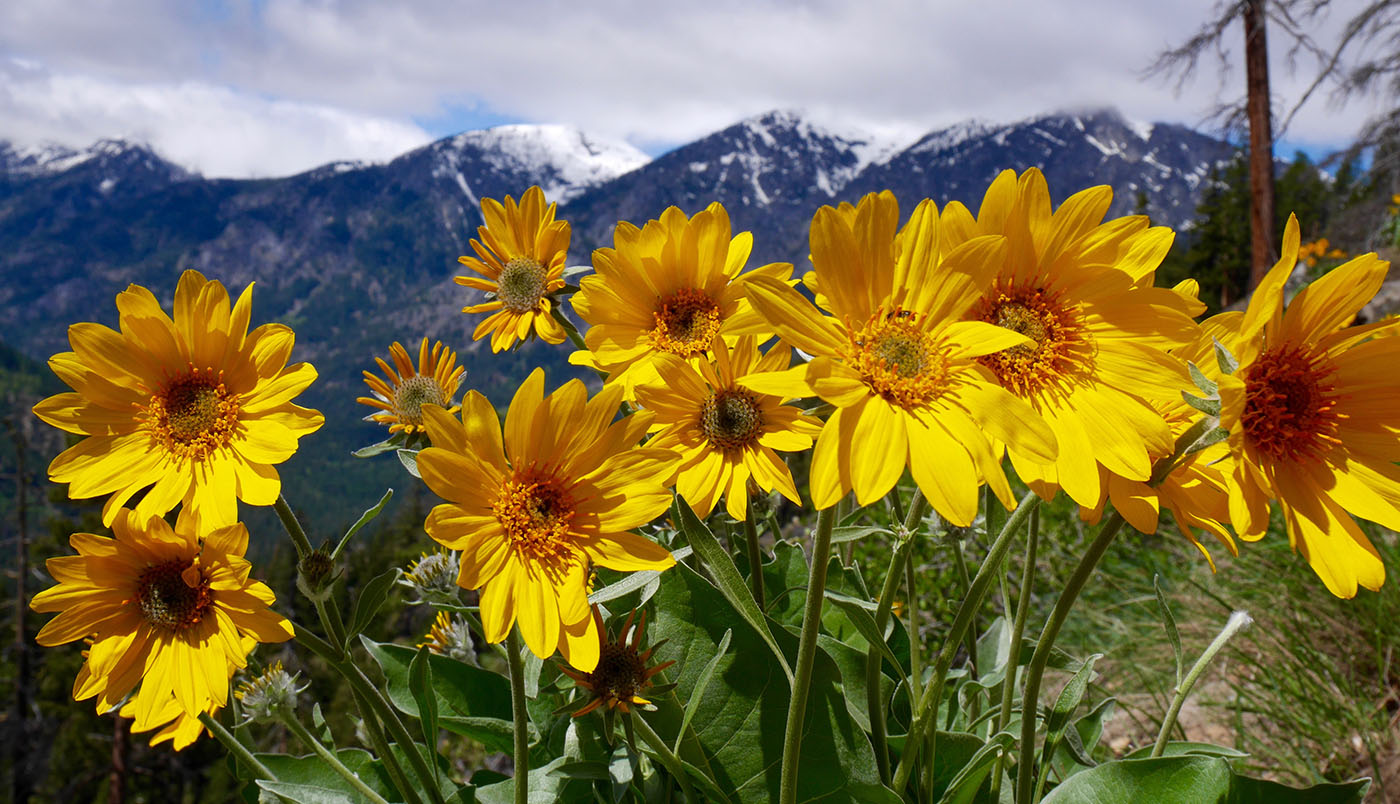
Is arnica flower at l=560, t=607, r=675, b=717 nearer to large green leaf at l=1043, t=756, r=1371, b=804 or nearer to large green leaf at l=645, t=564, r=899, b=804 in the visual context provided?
large green leaf at l=645, t=564, r=899, b=804

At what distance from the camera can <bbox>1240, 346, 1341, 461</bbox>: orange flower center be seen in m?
1.13

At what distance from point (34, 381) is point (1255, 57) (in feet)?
688

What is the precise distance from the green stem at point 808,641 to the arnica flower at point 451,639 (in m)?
1.15

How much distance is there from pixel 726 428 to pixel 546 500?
42 cm

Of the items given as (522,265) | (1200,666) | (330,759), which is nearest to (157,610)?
(330,759)

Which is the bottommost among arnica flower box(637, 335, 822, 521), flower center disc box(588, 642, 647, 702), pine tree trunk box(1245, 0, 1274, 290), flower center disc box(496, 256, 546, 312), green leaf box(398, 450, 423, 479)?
flower center disc box(588, 642, 647, 702)

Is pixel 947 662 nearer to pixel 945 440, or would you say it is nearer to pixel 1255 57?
pixel 945 440

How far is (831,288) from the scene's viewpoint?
112cm

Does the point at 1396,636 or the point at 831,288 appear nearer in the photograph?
the point at 831,288

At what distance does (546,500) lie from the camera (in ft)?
4.31

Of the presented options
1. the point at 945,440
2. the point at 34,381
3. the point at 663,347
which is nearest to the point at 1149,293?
the point at 945,440

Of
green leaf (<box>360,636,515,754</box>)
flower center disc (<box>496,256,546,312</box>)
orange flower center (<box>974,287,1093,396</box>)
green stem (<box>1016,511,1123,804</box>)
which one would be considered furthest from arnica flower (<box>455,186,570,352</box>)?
green stem (<box>1016,511,1123,804</box>)

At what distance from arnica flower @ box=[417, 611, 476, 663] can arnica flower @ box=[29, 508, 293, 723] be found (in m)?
0.67

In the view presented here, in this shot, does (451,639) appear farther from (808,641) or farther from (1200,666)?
(1200,666)
